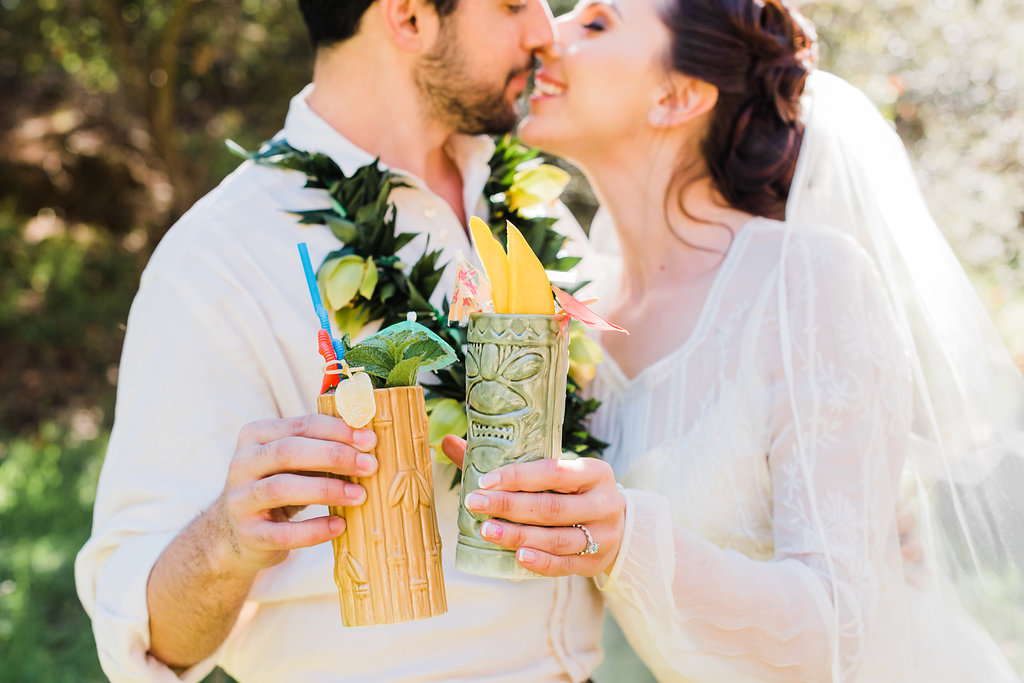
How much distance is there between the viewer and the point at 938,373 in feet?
7.79

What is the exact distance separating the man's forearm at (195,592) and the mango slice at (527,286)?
73 centimetres

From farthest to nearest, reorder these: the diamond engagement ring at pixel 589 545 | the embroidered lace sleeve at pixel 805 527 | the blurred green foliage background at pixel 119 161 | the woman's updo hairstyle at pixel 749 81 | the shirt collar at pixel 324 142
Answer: the blurred green foliage background at pixel 119 161 < the woman's updo hairstyle at pixel 749 81 < the shirt collar at pixel 324 142 < the embroidered lace sleeve at pixel 805 527 < the diamond engagement ring at pixel 589 545

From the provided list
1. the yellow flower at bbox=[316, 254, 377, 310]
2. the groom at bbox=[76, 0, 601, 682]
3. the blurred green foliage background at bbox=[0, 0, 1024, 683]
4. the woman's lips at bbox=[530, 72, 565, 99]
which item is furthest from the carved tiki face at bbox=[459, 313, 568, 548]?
the blurred green foliage background at bbox=[0, 0, 1024, 683]

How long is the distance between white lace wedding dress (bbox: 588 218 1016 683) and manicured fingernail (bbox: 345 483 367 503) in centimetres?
56

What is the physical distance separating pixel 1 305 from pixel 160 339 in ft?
30.8

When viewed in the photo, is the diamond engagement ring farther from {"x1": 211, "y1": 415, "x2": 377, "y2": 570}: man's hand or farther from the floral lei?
the floral lei

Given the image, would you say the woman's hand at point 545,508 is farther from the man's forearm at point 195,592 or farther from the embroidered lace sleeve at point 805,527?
the man's forearm at point 195,592

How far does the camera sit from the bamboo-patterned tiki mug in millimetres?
1515

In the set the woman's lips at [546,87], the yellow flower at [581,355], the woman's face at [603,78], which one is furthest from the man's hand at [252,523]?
the woman's lips at [546,87]

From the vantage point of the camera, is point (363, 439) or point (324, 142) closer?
point (363, 439)

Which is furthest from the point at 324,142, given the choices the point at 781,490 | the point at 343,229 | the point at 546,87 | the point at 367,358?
the point at 781,490

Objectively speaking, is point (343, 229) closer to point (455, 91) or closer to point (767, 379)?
point (455, 91)

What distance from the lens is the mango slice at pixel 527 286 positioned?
151 cm

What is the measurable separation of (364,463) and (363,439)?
1.6 inches
